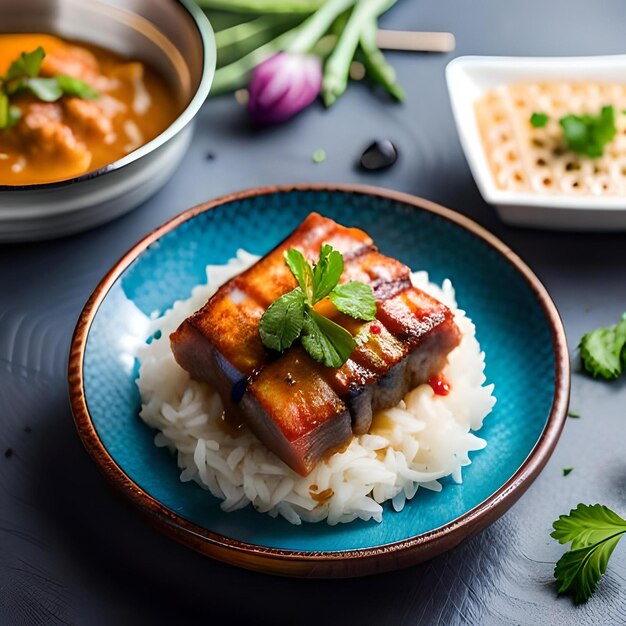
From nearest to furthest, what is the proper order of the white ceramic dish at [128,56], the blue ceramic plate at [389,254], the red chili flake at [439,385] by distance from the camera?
1. the blue ceramic plate at [389,254]
2. the red chili flake at [439,385]
3. the white ceramic dish at [128,56]

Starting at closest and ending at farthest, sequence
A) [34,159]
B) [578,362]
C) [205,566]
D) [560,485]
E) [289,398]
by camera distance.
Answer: [289,398] → [205,566] → [560,485] → [578,362] → [34,159]

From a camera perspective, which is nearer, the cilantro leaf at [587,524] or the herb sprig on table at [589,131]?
the cilantro leaf at [587,524]

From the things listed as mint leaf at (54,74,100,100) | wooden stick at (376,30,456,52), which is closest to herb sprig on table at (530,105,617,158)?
wooden stick at (376,30,456,52)

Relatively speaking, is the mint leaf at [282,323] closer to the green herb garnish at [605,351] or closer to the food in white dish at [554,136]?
the green herb garnish at [605,351]

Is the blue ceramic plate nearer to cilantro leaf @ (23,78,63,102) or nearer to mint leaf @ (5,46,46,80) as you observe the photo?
cilantro leaf @ (23,78,63,102)

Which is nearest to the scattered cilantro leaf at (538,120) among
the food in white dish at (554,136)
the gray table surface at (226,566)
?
the food in white dish at (554,136)

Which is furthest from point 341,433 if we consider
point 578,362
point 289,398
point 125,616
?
point 578,362

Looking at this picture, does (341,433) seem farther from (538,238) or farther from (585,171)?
(585,171)

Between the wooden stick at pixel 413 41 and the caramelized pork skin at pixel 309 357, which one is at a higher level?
the caramelized pork skin at pixel 309 357
